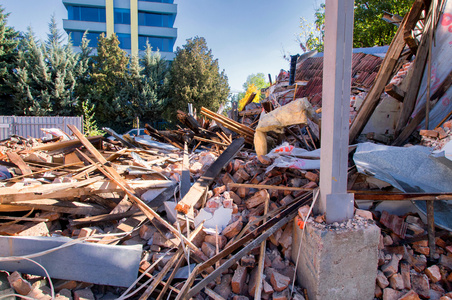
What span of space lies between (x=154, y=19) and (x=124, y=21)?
11.5 feet

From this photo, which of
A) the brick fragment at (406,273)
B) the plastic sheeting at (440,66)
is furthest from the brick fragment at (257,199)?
the plastic sheeting at (440,66)

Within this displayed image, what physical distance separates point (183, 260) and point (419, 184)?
2668 millimetres

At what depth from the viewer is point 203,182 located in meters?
3.86

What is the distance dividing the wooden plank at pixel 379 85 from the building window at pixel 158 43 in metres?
30.1

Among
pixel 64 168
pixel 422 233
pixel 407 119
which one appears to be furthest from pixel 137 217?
pixel 407 119

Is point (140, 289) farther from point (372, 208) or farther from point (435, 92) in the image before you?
point (435, 92)

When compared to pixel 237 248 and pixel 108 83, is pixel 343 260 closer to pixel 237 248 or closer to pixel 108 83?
pixel 237 248

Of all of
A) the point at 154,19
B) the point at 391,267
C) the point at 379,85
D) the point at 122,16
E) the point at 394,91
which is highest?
the point at 154,19

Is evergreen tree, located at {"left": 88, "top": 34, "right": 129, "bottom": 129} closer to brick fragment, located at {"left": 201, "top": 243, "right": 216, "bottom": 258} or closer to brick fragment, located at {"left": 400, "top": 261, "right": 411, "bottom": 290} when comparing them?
brick fragment, located at {"left": 201, "top": 243, "right": 216, "bottom": 258}

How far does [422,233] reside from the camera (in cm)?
269

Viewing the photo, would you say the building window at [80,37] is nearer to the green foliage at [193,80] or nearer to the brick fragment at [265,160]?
the green foliage at [193,80]

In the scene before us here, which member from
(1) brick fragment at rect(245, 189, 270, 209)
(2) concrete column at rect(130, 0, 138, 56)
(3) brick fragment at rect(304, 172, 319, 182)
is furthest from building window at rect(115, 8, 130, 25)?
(3) brick fragment at rect(304, 172, 319, 182)

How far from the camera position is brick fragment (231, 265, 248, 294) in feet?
8.14

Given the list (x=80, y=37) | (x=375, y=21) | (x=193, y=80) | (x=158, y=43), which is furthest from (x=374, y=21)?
(x=80, y=37)
